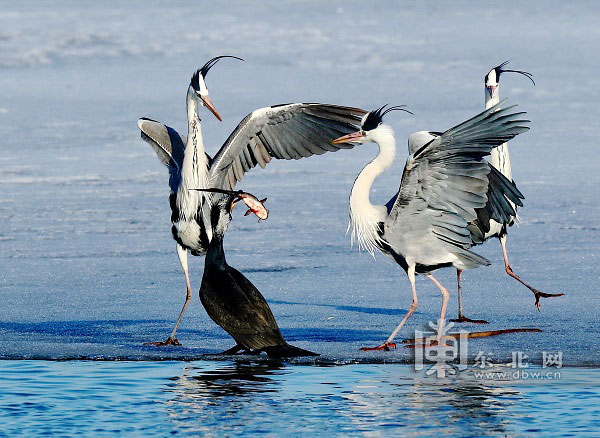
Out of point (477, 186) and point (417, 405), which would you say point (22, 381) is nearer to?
point (417, 405)

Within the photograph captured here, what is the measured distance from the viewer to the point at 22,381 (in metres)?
6.20

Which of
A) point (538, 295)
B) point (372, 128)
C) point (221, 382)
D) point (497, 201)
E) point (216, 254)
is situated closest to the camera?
point (221, 382)

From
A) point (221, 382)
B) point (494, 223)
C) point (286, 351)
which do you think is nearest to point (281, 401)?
point (221, 382)

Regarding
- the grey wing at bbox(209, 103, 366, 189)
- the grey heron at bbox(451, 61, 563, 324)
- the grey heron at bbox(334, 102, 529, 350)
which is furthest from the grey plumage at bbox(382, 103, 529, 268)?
the grey wing at bbox(209, 103, 366, 189)

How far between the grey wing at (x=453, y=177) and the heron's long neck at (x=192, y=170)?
1526 mm

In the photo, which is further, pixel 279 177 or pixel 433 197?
pixel 279 177

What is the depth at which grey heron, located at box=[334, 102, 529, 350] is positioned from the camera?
6.60 m

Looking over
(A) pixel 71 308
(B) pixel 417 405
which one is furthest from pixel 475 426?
(A) pixel 71 308

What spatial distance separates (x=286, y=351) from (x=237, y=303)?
501 millimetres

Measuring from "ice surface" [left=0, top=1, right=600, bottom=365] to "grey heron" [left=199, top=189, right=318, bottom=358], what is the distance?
284mm

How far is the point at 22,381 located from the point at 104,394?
0.57m

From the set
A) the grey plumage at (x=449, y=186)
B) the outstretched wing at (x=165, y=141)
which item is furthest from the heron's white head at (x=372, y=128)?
the outstretched wing at (x=165, y=141)

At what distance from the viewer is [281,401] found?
572 cm

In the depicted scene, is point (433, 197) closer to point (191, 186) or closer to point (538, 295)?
point (538, 295)
